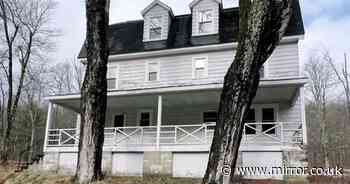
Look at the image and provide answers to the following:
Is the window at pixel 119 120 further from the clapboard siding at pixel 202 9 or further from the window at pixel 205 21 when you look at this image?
the window at pixel 205 21

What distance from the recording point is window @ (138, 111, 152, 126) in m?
14.6

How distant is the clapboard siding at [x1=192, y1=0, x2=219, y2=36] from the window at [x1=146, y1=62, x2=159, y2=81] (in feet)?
7.86

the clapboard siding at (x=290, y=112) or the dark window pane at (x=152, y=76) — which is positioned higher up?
the dark window pane at (x=152, y=76)

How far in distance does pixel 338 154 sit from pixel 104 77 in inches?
504

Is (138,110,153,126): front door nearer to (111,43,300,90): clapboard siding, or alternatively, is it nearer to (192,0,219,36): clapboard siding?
(111,43,300,90): clapboard siding

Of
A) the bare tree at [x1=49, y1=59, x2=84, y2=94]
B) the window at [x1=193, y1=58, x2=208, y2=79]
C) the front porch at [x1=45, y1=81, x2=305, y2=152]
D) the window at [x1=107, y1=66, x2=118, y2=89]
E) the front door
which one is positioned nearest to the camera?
the front porch at [x1=45, y1=81, x2=305, y2=152]

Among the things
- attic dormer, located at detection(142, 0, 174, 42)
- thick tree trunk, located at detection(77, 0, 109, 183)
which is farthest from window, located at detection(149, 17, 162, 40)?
thick tree trunk, located at detection(77, 0, 109, 183)

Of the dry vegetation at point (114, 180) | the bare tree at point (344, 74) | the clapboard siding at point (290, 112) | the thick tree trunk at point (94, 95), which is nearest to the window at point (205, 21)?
the clapboard siding at point (290, 112)

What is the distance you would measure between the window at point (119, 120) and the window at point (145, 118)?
871 millimetres

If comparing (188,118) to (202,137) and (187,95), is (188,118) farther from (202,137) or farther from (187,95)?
(187,95)

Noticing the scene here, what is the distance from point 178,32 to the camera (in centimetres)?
1548

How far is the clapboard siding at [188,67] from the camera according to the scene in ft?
42.3

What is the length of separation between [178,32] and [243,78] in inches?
380

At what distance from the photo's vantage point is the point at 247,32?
20.9 ft
